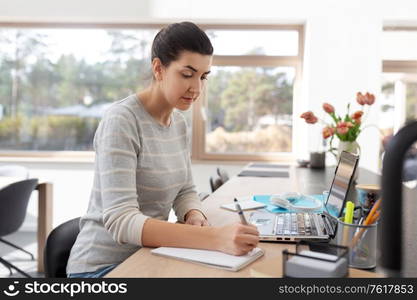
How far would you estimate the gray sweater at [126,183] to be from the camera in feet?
3.82

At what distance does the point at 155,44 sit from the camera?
4.52 feet

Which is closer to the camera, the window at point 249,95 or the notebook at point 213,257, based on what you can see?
the notebook at point 213,257

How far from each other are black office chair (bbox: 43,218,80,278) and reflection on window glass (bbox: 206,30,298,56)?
3.28 meters

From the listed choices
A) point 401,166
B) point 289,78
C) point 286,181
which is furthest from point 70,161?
point 401,166

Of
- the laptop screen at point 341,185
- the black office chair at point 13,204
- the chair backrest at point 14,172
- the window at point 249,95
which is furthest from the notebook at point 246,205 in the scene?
the window at point 249,95

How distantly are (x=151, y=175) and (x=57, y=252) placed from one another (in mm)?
346

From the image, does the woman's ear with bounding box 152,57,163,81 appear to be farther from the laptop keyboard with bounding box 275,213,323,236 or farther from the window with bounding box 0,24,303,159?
the window with bounding box 0,24,303,159

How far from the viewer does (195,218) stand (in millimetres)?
1396

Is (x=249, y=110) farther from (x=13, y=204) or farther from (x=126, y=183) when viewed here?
(x=126, y=183)

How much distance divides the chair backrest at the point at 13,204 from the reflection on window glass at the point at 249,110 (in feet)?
6.73

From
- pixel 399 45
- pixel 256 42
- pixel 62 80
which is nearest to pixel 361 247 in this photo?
pixel 256 42

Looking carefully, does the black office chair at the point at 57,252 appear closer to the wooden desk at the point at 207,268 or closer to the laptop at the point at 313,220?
the wooden desk at the point at 207,268

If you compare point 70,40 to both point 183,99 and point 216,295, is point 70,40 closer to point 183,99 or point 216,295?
point 183,99

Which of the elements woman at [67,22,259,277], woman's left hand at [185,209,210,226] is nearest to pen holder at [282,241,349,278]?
woman at [67,22,259,277]
